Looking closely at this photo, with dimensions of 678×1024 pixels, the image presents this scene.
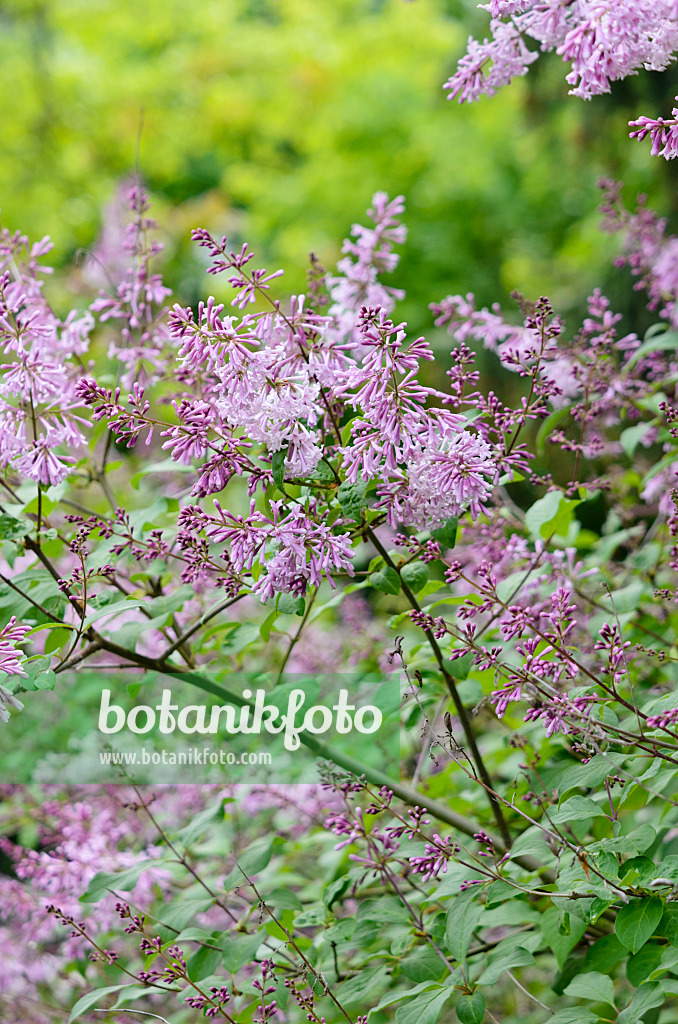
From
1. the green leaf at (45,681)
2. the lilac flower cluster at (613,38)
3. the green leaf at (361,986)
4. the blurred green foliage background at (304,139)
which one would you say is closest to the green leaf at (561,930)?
the green leaf at (361,986)

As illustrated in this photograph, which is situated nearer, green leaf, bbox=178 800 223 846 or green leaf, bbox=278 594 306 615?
green leaf, bbox=278 594 306 615

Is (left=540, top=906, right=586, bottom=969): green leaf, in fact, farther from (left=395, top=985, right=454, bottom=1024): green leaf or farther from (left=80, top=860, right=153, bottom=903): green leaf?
(left=80, top=860, right=153, bottom=903): green leaf

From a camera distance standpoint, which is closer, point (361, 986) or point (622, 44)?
point (622, 44)

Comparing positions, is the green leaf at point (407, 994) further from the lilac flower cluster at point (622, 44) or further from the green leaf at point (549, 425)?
the lilac flower cluster at point (622, 44)

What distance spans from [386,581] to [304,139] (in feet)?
38.0

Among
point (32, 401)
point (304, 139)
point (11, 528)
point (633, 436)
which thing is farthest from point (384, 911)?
point (304, 139)

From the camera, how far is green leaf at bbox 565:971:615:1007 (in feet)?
4.05

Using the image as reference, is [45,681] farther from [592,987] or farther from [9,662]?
[592,987]

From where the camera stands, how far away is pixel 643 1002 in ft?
3.61

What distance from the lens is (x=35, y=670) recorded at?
1.15 meters

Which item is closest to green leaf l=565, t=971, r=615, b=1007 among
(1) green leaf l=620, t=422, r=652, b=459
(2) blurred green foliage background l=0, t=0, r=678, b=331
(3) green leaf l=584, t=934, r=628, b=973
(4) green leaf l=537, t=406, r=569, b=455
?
(3) green leaf l=584, t=934, r=628, b=973

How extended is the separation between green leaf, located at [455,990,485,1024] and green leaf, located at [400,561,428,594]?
0.55m

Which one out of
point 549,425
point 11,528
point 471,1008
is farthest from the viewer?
point 549,425

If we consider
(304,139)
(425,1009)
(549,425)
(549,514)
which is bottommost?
(425,1009)
